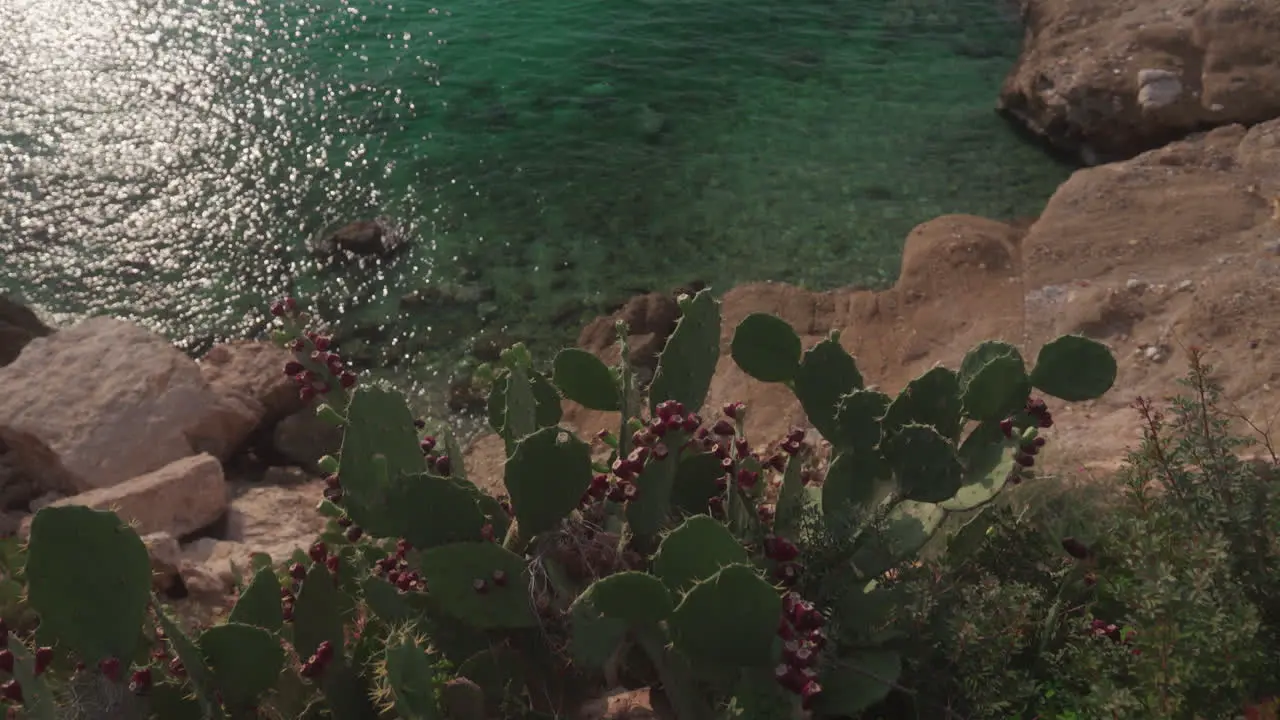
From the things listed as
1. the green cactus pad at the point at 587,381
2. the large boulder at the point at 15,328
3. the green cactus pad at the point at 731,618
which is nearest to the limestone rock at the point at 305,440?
the large boulder at the point at 15,328

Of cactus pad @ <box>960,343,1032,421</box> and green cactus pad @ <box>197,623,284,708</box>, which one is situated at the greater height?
cactus pad @ <box>960,343,1032,421</box>

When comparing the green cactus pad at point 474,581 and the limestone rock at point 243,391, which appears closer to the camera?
the green cactus pad at point 474,581

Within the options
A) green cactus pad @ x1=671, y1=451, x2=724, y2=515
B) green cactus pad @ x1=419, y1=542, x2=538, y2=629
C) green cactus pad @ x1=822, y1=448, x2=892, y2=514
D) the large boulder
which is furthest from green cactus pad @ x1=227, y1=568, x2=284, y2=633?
the large boulder

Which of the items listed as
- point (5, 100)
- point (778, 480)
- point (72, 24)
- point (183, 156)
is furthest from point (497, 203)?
point (72, 24)

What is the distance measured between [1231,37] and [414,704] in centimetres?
1094

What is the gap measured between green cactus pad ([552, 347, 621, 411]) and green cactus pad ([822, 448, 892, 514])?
36.5 inches

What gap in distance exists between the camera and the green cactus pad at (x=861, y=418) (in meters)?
3.78

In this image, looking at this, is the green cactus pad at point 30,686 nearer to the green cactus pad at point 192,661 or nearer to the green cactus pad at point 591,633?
the green cactus pad at point 192,661

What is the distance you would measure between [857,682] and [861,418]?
→ 3.01 ft

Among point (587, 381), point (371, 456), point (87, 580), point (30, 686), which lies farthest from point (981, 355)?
point (30, 686)

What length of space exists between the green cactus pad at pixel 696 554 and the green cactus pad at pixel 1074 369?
1461 millimetres

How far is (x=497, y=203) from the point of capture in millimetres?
10820

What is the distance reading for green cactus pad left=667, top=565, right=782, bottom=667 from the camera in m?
3.03

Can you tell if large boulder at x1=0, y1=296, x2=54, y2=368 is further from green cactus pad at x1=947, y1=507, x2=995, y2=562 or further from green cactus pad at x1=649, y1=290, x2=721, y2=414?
green cactus pad at x1=947, y1=507, x2=995, y2=562
